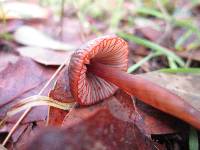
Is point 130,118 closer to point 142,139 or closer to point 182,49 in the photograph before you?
point 142,139

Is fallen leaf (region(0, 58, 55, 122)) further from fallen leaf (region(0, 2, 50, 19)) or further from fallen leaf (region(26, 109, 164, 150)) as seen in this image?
fallen leaf (region(0, 2, 50, 19))

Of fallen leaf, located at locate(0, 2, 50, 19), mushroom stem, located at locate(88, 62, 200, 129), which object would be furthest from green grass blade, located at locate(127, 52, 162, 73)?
fallen leaf, located at locate(0, 2, 50, 19)

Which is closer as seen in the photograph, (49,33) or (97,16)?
(49,33)

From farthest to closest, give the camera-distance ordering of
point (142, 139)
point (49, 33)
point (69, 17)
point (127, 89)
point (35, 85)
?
point (69, 17) < point (49, 33) < point (35, 85) < point (127, 89) < point (142, 139)

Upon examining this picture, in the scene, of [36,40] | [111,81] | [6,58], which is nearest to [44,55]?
[6,58]

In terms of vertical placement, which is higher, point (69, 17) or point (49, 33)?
point (69, 17)

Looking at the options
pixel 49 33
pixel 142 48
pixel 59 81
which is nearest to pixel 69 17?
pixel 49 33

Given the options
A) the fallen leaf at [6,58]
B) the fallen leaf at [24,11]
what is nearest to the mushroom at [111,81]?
the fallen leaf at [6,58]
